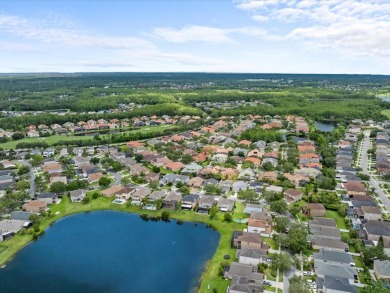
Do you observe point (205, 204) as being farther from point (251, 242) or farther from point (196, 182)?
point (251, 242)

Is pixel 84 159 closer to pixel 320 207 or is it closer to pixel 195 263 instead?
pixel 195 263

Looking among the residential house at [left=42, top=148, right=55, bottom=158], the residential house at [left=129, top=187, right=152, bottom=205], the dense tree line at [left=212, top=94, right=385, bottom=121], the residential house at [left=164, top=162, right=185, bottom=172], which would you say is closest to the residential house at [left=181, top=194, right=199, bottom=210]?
the residential house at [left=129, top=187, right=152, bottom=205]

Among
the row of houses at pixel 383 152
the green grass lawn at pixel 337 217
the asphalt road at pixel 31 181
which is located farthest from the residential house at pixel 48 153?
the row of houses at pixel 383 152

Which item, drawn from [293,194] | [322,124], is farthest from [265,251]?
[322,124]

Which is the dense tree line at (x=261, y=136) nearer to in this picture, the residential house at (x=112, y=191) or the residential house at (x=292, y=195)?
the residential house at (x=292, y=195)

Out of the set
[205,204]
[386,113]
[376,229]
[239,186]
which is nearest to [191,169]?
[239,186]

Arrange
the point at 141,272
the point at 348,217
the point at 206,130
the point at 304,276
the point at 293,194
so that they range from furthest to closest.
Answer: the point at 206,130 < the point at 293,194 < the point at 348,217 < the point at 141,272 < the point at 304,276
